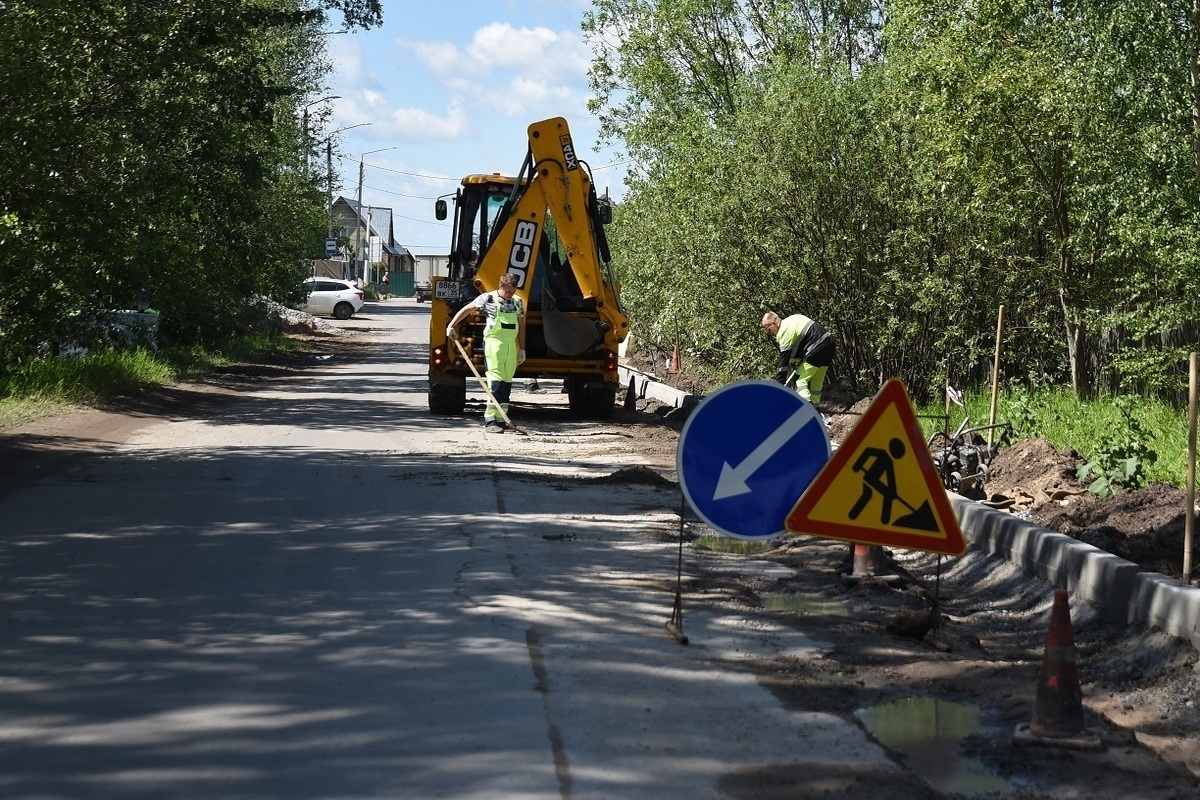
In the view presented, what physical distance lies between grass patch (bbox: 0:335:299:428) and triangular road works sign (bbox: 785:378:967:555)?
37.8ft

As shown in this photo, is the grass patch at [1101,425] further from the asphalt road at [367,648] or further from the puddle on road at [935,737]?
the puddle on road at [935,737]

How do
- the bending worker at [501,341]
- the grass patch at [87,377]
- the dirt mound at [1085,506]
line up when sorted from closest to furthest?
the dirt mound at [1085,506] < the bending worker at [501,341] < the grass patch at [87,377]

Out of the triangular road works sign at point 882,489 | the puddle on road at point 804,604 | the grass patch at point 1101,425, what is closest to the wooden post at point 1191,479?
the triangular road works sign at point 882,489

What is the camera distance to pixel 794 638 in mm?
7059

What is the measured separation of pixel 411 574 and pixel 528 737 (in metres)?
3.09

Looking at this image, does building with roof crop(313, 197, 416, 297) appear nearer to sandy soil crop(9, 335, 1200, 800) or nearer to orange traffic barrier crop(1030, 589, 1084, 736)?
sandy soil crop(9, 335, 1200, 800)

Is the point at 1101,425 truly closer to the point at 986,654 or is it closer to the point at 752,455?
the point at 986,654

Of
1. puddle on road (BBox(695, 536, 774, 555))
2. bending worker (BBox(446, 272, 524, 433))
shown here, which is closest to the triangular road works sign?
puddle on road (BBox(695, 536, 774, 555))

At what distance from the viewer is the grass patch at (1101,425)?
412 inches

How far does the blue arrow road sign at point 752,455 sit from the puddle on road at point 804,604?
1.15m

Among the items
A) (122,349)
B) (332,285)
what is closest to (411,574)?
(122,349)

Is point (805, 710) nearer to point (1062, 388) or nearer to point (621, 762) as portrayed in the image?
point (621, 762)

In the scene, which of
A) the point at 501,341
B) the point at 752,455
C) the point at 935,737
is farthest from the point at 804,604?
the point at 501,341

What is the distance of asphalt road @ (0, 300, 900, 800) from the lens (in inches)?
195
